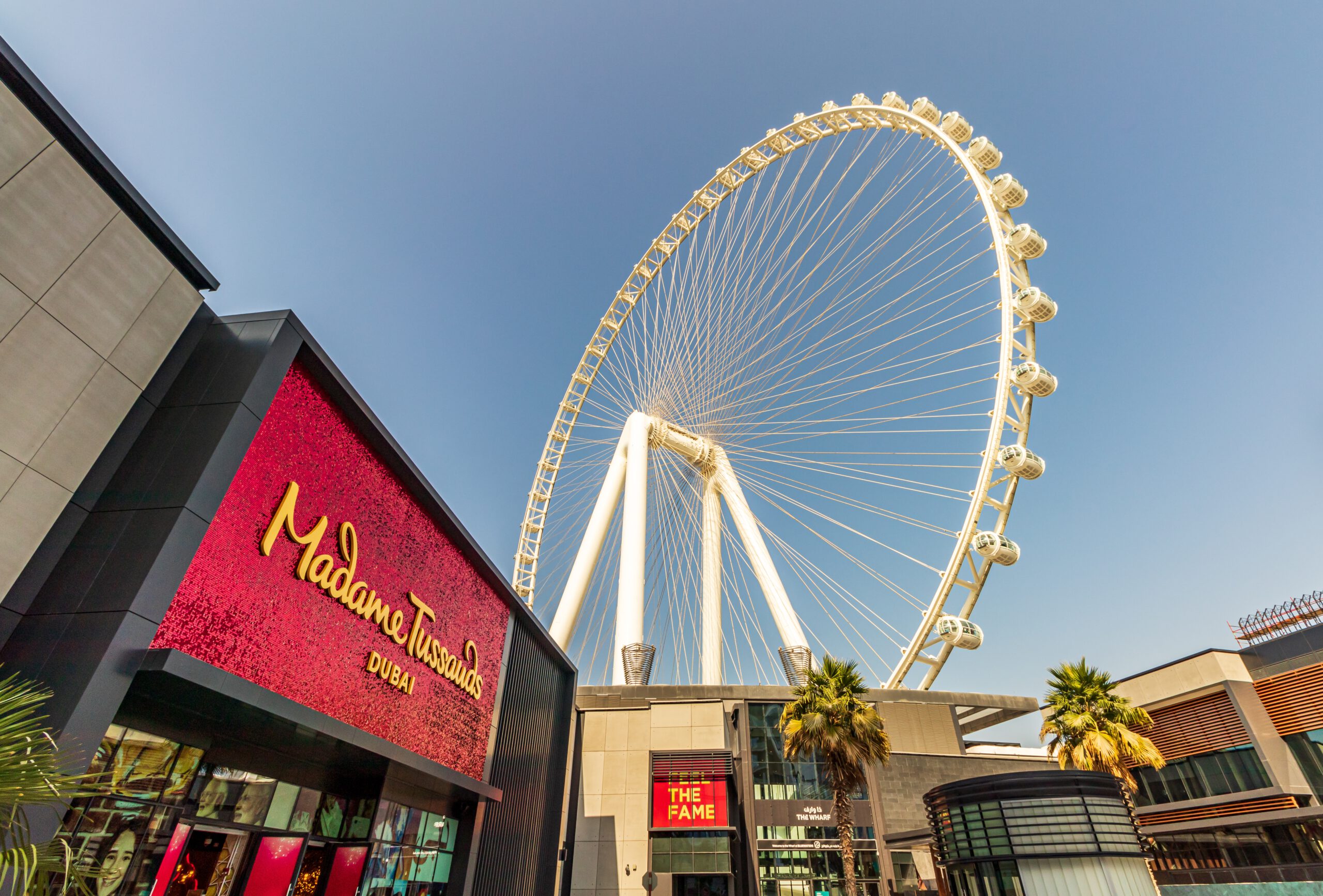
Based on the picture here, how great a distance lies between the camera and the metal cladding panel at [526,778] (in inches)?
786

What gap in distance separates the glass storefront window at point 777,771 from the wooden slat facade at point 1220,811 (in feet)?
44.6

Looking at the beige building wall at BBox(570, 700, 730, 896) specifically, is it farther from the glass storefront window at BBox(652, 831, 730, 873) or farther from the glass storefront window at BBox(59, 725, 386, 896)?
the glass storefront window at BBox(59, 725, 386, 896)

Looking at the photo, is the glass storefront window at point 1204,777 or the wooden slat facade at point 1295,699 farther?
the glass storefront window at point 1204,777

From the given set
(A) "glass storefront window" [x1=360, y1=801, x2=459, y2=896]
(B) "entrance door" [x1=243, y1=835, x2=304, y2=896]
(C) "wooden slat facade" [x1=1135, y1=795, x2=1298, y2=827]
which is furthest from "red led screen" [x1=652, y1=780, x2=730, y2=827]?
(C) "wooden slat facade" [x1=1135, y1=795, x2=1298, y2=827]

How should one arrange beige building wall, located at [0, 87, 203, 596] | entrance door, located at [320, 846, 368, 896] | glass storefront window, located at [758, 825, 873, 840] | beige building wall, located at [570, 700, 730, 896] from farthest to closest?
glass storefront window, located at [758, 825, 873, 840], beige building wall, located at [570, 700, 730, 896], entrance door, located at [320, 846, 368, 896], beige building wall, located at [0, 87, 203, 596]

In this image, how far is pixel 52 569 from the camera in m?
8.89

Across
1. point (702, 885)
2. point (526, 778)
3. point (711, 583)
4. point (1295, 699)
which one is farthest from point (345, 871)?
point (1295, 699)

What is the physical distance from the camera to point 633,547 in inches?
1372

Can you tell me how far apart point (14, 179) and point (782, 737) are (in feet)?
104

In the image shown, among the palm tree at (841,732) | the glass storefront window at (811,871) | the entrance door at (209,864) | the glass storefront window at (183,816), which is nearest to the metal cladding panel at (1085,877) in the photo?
the palm tree at (841,732)

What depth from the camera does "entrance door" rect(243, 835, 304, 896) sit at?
12.9 metres

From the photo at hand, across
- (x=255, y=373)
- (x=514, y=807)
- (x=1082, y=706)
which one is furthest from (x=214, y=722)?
(x=1082, y=706)

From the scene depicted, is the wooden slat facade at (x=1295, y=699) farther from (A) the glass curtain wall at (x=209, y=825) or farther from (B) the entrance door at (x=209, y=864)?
(B) the entrance door at (x=209, y=864)

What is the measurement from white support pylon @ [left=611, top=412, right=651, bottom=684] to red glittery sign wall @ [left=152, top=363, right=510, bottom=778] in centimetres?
1576
